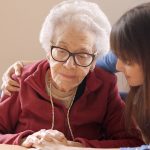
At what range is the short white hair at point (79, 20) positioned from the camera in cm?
146

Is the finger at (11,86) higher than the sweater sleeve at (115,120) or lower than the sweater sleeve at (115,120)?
higher

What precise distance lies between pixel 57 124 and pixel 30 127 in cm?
11

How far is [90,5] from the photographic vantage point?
1.53 meters

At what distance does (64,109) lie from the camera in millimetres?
1540

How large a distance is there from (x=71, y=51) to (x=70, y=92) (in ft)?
0.72

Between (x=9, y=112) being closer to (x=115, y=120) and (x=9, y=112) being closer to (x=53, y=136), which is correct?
(x=53, y=136)

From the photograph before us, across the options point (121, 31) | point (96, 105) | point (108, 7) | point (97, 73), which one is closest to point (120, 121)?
point (96, 105)

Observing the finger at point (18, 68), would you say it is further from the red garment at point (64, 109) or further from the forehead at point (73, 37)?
the forehead at point (73, 37)

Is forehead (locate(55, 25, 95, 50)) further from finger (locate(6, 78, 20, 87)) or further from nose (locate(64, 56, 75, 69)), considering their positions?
finger (locate(6, 78, 20, 87))

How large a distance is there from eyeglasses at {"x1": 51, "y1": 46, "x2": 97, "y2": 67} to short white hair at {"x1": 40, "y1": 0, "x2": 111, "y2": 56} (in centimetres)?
6

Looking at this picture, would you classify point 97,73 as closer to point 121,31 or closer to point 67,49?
point 67,49

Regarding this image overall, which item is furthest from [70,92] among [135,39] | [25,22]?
[25,22]

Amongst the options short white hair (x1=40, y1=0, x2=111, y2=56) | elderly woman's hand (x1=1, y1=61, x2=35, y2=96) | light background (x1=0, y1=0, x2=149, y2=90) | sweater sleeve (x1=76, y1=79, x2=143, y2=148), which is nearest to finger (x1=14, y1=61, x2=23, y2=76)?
elderly woman's hand (x1=1, y1=61, x2=35, y2=96)

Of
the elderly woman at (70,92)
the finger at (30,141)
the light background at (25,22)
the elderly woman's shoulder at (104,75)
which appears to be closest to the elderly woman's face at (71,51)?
the elderly woman at (70,92)
